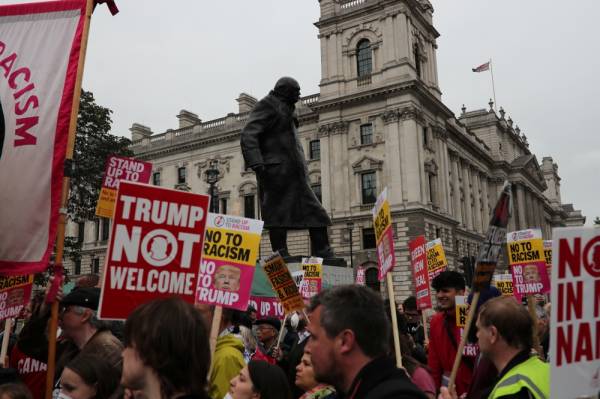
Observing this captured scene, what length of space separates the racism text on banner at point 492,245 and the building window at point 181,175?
49190 millimetres

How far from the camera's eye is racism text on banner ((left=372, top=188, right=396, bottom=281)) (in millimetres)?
5057

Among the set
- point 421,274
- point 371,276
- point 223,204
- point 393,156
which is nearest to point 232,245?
point 421,274

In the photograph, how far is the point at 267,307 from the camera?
323 inches

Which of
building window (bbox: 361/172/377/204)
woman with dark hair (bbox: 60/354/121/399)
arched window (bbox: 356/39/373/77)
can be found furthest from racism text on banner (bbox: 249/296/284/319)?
arched window (bbox: 356/39/373/77)

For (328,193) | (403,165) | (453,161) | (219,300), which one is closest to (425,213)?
(403,165)

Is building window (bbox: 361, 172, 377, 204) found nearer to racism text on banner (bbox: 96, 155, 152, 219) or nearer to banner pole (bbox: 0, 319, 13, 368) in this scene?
racism text on banner (bbox: 96, 155, 152, 219)

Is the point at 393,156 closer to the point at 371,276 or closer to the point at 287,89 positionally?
the point at 371,276

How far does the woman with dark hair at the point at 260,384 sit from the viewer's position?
344 centimetres

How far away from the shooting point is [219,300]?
4.56 m

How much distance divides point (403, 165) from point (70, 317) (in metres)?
36.7

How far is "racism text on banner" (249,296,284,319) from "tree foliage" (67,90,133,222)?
20.2m

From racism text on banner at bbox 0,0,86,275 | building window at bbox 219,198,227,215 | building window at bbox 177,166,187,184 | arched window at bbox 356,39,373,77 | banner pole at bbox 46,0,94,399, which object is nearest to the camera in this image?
banner pole at bbox 46,0,94,399

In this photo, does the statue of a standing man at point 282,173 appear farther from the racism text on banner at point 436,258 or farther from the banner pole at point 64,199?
the banner pole at point 64,199

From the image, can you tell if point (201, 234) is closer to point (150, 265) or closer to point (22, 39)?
point (150, 265)
